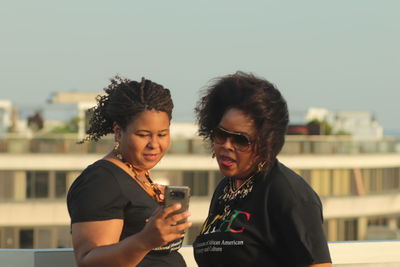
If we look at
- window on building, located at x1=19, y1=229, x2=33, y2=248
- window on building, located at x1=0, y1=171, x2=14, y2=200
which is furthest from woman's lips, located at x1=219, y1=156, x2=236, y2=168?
window on building, located at x1=19, y1=229, x2=33, y2=248

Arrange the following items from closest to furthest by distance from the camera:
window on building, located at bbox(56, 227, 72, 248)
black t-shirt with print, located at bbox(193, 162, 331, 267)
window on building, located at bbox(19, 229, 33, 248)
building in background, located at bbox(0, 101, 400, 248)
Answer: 1. black t-shirt with print, located at bbox(193, 162, 331, 267)
2. building in background, located at bbox(0, 101, 400, 248)
3. window on building, located at bbox(19, 229, 33, 248)
4. window on building, located at bbox(56, 227, 72, 248)

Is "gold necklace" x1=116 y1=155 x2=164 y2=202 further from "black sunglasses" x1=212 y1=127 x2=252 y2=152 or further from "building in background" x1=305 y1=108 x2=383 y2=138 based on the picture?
"building in background" x1=305 y1=108 x2=383 y2=138

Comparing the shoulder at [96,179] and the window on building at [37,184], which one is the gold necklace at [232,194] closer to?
the shoulder at [96,179]

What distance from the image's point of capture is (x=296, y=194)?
3.63m

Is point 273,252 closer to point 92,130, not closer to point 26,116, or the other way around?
point 92,130

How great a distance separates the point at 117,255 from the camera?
3648mm

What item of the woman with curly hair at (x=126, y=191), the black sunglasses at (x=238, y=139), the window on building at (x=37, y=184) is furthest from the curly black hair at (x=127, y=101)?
the window on building at (x=37, y=184)

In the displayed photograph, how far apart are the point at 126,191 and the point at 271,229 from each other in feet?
2.28

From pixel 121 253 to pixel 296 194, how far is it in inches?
31.1

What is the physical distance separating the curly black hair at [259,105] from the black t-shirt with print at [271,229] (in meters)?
0.10

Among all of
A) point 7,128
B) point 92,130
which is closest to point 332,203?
point 7,128

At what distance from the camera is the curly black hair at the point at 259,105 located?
→ 148 inches

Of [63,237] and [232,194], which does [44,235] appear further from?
[232,194]

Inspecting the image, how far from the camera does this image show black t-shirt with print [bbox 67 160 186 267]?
12.4 feet
